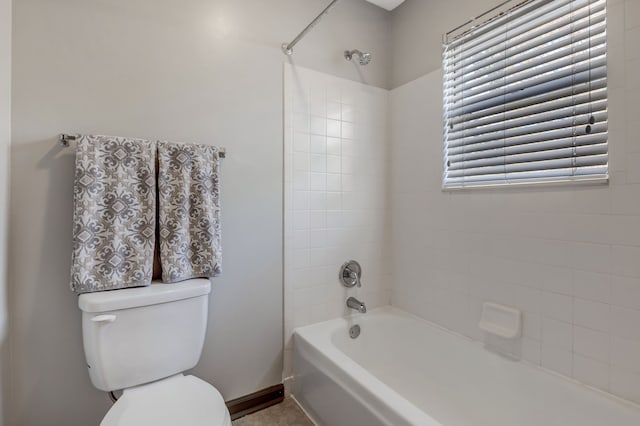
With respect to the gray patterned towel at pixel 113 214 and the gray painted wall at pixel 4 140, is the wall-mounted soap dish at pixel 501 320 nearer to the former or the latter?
the gray patterned towel at pixel 113 214

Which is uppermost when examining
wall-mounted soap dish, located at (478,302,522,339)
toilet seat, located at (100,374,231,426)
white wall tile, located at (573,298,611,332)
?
white wall tile, located at (573,298,611,332)

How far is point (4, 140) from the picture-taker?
3.70ft

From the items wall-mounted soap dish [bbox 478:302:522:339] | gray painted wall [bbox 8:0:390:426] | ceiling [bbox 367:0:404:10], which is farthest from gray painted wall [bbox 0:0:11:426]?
wall-mounted soap dish [bbox 478:302:522:339]

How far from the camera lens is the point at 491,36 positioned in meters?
1.59

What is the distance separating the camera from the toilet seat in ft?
3.28

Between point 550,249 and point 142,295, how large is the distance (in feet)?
5.75

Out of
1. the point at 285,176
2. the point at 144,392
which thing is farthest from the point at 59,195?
the point at 285,176

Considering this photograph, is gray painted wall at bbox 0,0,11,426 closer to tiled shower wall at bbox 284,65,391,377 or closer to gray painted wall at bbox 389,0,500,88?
tiled shower wall at bbox 284,65,391,377

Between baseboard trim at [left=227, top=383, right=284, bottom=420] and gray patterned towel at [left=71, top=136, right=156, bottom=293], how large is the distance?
87 centimetres

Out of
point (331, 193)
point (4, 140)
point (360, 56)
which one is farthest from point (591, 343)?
point (4, 140)

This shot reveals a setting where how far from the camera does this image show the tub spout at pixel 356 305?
1.95m

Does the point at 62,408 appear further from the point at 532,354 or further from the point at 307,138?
the point at 532,354

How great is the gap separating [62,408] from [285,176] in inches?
56.8

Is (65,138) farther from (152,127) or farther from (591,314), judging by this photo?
(591,314)
